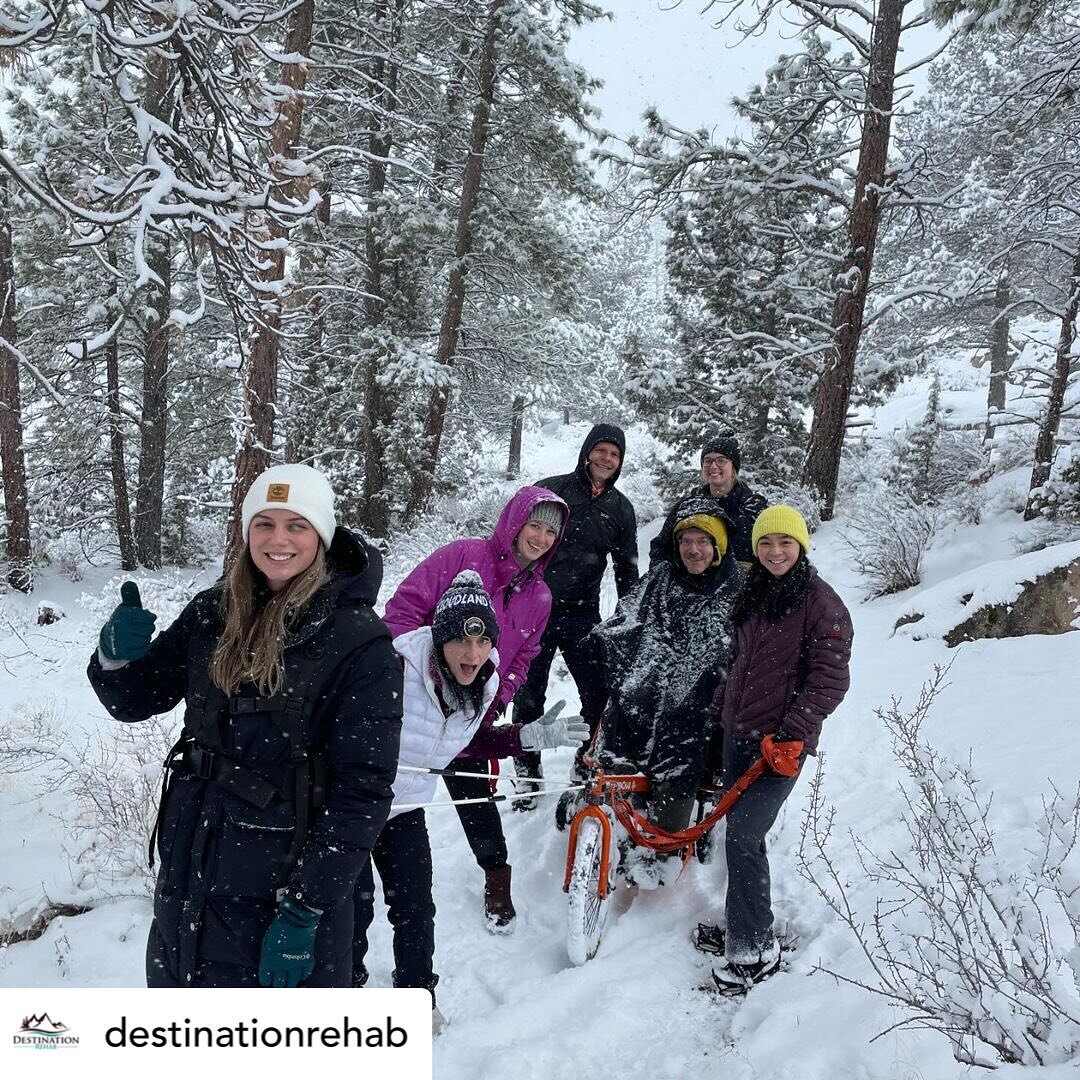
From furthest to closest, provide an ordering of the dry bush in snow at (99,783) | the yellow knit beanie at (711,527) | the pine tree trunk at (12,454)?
the pine tree trunk at (12,454)
the dry bush in snow at (99,783)
the yellow knit beanie at (711,527)

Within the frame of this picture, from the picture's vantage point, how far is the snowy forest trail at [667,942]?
2.92m

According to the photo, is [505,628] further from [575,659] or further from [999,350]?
[999,350]

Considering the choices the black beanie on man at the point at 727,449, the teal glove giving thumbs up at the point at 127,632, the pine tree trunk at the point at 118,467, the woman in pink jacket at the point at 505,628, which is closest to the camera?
the teal glove giving thumbs up at the point at 127,632

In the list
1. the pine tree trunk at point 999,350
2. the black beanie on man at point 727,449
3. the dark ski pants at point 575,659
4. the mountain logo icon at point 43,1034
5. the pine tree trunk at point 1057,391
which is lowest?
the mountain logo icon at point 43,1034

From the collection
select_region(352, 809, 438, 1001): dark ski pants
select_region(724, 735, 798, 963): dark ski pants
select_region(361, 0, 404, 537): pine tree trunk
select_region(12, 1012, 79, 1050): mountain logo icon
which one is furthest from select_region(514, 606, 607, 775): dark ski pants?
select_region(361, 0, 404, 537): pine tree trunk

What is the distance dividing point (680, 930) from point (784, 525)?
2137 millimetres

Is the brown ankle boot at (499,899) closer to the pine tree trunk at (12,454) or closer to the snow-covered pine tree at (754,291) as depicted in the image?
the snow-covered pine tree at (754,291)

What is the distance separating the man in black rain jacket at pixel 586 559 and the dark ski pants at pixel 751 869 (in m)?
1.59

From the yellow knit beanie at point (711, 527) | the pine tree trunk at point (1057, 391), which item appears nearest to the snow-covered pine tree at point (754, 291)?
the pine tree trunk at point (1057, 391)

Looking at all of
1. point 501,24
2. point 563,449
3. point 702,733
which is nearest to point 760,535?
point 702,733

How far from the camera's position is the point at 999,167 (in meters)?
22.5

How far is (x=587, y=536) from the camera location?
197 inches

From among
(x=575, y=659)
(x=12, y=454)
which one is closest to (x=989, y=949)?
(x=575, y=659)

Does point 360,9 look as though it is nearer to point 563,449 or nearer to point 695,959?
point 695,959
